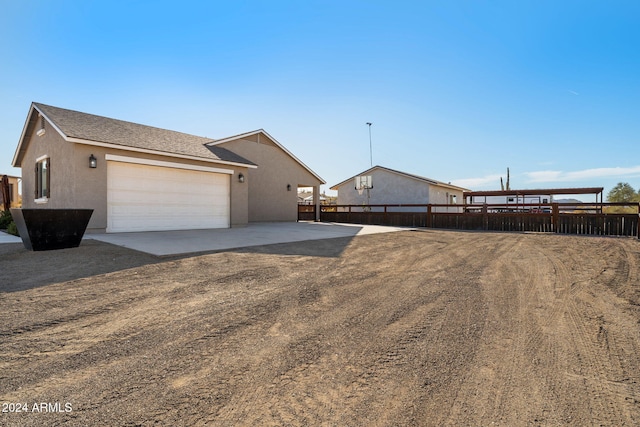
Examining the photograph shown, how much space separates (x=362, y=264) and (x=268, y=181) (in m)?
12.6

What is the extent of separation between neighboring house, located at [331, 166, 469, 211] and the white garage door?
14618mm

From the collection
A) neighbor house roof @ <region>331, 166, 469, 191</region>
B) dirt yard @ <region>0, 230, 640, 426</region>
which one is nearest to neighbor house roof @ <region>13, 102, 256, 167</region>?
dirt yard @ <region>0, 230, 640, 426</region>

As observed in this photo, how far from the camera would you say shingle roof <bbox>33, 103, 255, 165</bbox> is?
33.0 feet

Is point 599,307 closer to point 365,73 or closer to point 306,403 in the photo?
point 306,403

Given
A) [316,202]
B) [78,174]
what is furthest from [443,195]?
[78,174]

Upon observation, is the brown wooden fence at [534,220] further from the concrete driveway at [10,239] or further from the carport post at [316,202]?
the concrete driveway at [10,239]

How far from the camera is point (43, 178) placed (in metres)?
12.1

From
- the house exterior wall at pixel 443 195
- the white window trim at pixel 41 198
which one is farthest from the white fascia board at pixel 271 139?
the house exterior wall at pixel 443 195

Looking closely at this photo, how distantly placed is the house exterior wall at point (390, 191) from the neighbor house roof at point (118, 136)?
13564mm

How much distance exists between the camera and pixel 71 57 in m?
11.0

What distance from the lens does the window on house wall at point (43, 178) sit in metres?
11.2

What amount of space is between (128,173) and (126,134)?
6.95ft

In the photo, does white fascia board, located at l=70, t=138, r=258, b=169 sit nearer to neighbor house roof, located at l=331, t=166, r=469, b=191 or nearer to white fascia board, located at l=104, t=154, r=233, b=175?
white fascia board, located at l=104, t=154, r=233, b=175

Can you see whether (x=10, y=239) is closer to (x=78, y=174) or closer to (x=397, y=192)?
(x=78, y=174)
